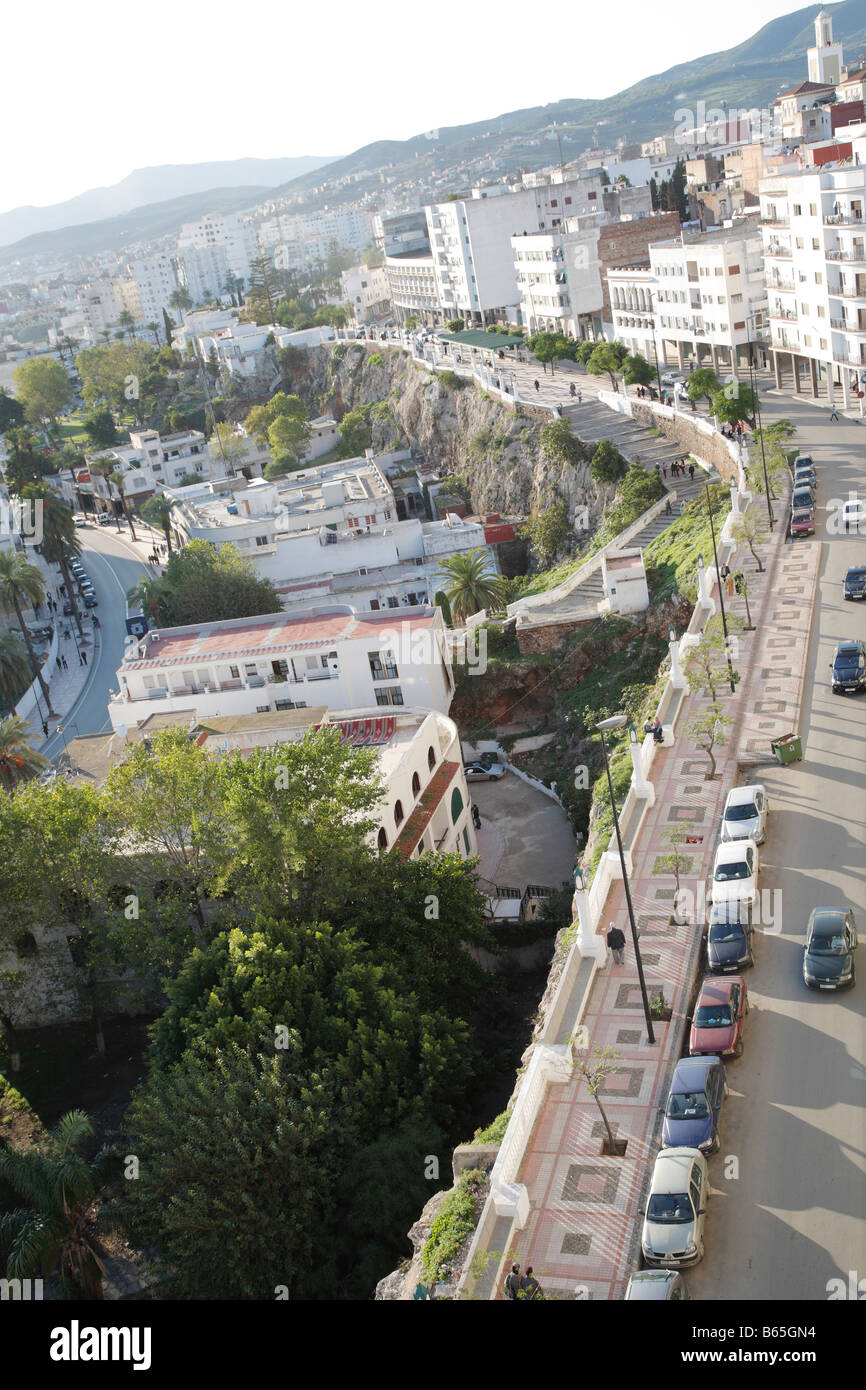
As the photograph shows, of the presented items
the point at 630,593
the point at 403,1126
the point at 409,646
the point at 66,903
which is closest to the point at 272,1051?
the point at 403,1126

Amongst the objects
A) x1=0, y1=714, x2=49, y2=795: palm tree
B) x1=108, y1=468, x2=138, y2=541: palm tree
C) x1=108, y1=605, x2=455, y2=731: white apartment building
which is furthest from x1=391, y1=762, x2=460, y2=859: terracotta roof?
x1=108, y1=468, x2=138, y2=541: palm tree

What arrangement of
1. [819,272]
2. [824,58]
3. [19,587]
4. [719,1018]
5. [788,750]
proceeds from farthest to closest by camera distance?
[824,58] → [19,587] → [819,272] → [788,750] → [719,1018]

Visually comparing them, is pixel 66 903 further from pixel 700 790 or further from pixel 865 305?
pixel 865 305

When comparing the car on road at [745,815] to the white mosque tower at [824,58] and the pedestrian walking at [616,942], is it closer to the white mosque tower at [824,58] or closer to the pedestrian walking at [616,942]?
the pedestrian walking at [616,942]

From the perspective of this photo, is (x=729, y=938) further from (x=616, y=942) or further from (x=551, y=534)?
(x=551, y=534)

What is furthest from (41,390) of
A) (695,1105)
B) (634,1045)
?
(695,1105)

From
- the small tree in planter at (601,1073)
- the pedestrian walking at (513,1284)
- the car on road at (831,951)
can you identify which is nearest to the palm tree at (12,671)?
the small tree in planter at (601,1073)
